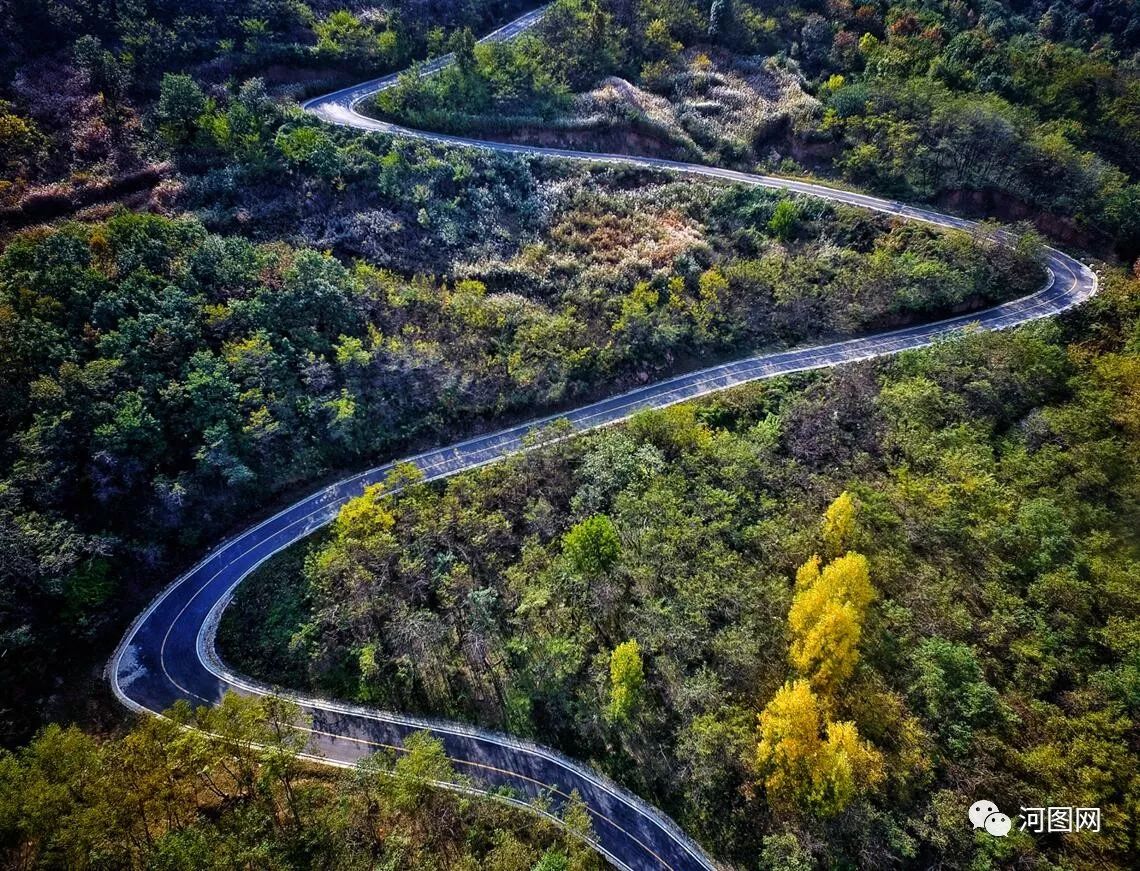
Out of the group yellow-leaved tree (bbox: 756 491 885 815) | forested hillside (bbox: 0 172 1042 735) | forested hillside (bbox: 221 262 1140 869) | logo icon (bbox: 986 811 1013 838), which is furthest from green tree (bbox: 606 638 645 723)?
forested hillside (bbox: 0 172 1042 735)

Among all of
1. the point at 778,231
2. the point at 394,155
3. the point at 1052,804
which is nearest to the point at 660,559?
the point at 1052,804

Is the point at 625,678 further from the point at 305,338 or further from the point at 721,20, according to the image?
the point at 721,20

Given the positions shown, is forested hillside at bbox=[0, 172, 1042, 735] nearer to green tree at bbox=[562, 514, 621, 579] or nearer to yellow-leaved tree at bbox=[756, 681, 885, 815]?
green tree at bbox=[562, 514, 621, 579]

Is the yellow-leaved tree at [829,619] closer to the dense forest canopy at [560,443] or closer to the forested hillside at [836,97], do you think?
the dense forest canopy at [560,443]

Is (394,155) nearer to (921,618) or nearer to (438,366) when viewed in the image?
(438,366)

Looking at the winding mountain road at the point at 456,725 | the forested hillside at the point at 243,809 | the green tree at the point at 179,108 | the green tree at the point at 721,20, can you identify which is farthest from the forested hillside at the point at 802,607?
the green tree at the point at 721,20
